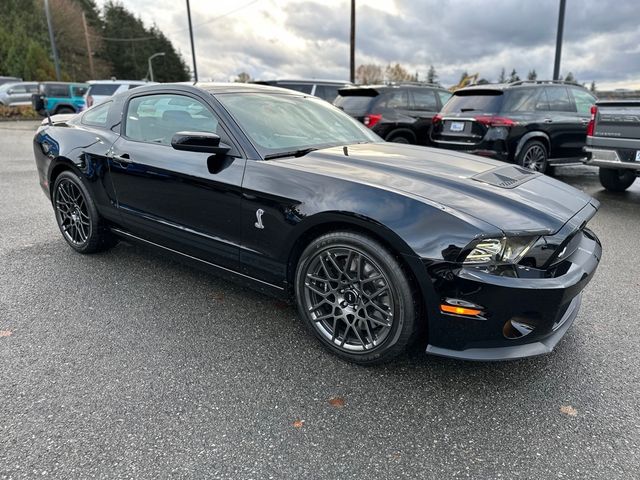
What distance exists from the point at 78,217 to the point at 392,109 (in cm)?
635

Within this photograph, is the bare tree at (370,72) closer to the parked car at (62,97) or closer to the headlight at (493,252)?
the parked car at (62,97)

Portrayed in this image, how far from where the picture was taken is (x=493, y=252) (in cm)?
207

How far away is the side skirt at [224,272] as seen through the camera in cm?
274

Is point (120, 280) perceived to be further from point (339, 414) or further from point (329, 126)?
point (339, 414)

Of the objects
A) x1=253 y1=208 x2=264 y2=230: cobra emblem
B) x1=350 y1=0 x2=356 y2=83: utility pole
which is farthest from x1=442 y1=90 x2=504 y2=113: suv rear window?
x1=350 y1=0 x2=356 y2=83: utility pole

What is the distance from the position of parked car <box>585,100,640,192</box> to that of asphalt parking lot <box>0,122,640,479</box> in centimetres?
314

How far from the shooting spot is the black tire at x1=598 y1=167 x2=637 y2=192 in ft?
22.9

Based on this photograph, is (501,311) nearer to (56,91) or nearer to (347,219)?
(347,219)

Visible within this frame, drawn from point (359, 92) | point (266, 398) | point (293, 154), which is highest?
point (359, 92)

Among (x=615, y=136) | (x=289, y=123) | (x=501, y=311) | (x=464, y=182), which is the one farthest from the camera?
(x=615, y=136)

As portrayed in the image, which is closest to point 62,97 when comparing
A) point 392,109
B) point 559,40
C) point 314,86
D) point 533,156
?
point 314,86

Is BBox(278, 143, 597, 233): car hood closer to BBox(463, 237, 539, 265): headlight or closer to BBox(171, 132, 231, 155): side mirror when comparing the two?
BBox(463, 237, 539, 265): headlight

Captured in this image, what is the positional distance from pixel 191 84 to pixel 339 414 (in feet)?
8.14

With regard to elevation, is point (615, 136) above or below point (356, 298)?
above
